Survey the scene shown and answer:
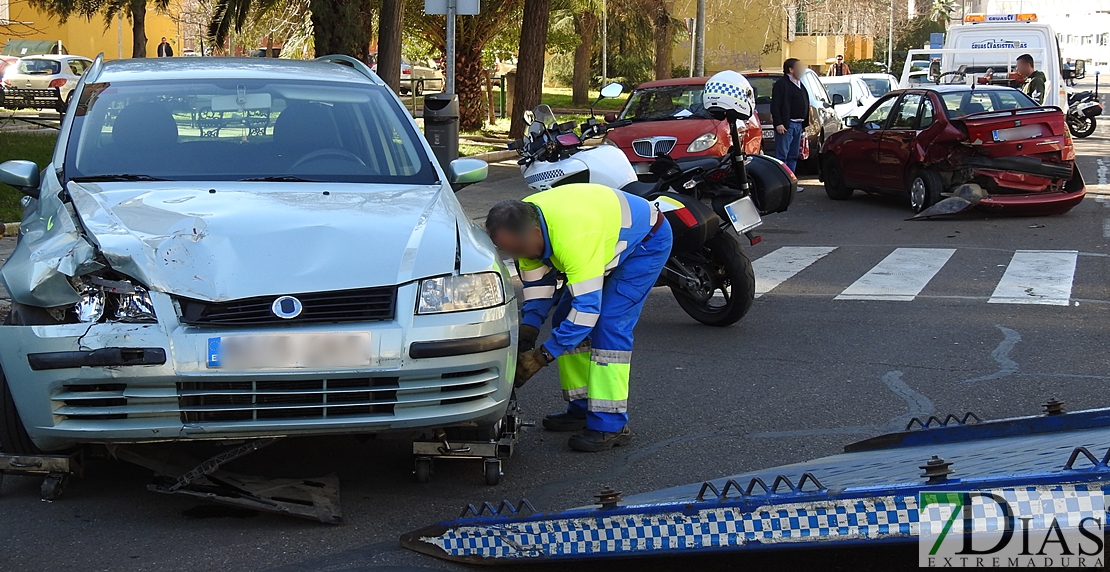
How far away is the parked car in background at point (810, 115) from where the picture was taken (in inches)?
711

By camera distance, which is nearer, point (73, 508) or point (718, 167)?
point (73, 508)

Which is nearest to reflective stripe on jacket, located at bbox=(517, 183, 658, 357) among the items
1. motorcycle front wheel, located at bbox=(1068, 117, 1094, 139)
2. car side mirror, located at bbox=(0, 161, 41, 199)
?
car side mirror, located at bbox=(0, 161, 41, 199)

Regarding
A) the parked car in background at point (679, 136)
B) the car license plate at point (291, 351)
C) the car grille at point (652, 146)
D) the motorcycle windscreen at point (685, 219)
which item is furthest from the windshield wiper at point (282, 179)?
the car grille at point (652, 146)

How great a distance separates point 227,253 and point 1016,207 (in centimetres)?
1151

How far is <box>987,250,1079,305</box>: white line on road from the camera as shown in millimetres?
9172

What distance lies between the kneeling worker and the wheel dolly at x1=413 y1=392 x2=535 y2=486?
34cm

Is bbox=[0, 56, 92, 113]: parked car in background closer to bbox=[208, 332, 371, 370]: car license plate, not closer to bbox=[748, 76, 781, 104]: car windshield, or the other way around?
bbox=[748, 76, 781, 104]: car windshield

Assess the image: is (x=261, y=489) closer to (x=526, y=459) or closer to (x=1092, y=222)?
(x=526, y=459)

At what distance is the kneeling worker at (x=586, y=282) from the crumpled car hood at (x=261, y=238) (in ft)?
1.33

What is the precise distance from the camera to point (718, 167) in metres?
8.30

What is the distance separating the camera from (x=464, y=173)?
592 cm

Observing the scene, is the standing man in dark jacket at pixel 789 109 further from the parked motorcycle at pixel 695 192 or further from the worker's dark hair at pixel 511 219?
the worker's dark hair at pixel 511 219

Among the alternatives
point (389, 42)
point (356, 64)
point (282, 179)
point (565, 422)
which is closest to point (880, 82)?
point (389, 42)

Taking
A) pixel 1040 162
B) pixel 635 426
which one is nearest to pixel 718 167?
pixel 635 426
